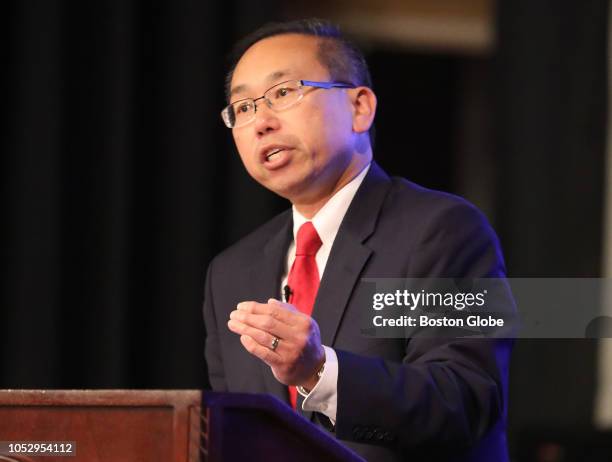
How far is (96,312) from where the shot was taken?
3102 millimetres

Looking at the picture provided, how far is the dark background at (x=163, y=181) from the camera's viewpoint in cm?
305

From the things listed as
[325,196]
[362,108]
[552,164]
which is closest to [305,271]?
[325,196]

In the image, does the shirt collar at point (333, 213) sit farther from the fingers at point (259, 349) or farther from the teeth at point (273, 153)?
the fingers at point (259, 349)

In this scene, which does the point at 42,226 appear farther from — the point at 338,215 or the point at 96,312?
the point at 338,215

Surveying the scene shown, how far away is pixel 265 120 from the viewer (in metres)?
1.85

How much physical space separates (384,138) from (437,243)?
90.2 inches

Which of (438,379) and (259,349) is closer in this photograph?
(259,349)

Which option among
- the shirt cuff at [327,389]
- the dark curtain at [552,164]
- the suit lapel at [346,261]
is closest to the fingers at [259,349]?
the shirt cuff at [327,389]

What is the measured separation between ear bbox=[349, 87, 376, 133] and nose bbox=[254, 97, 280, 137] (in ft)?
0.64

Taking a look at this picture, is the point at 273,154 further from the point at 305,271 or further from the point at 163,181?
the point at 163,181

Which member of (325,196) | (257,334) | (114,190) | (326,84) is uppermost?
(326,84)

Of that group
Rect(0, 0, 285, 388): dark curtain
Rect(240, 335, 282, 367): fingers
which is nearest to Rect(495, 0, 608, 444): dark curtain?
Rect(0, 0, 285, 388): dark curtain

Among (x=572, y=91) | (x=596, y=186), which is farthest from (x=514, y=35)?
(x=596, y=186)

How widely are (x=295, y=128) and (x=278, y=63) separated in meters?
0.14
